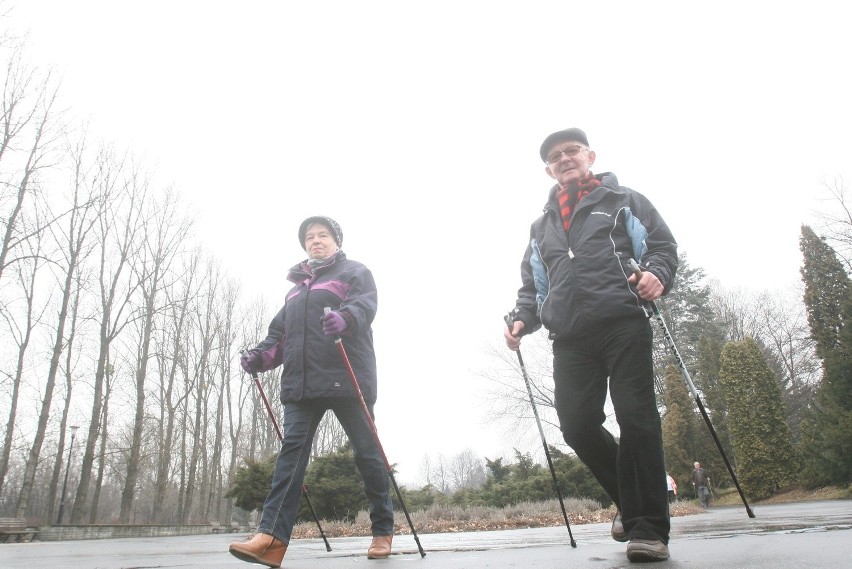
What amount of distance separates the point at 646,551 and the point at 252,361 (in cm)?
251

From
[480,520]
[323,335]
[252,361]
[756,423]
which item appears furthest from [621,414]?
[756,423]

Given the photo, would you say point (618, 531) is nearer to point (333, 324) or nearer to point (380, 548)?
point (380, 548)

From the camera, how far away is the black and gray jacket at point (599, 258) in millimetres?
2725

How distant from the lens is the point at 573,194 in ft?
10.5

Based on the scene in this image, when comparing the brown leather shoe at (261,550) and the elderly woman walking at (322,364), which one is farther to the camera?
the elderly woman walking at (322,364)

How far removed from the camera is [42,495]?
5041cm

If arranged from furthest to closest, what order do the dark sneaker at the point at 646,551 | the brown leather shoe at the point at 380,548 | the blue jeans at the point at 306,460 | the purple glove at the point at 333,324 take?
the brown leather shoe at the point at 380,548 < the purple glove at the point at 333,324 < the blue jeans at the point at 306,460 < the dark sneaker at the point at 646,551

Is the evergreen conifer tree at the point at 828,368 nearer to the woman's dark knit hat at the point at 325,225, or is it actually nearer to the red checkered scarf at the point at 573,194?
the red checkered scarf at the point at 573,194

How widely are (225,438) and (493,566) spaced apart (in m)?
36.1

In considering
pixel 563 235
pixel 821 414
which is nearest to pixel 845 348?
pixel 821 414

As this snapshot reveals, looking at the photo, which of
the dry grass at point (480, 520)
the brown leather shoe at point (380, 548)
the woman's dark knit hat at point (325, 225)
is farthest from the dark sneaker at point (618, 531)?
the dry grass at point (480, 520)

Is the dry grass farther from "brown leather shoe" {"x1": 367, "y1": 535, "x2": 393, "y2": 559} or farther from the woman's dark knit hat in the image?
the woman's dark knit hat

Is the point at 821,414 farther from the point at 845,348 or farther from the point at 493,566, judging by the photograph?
the point at 493,566

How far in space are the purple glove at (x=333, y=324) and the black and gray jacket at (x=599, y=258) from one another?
0.97 meters
